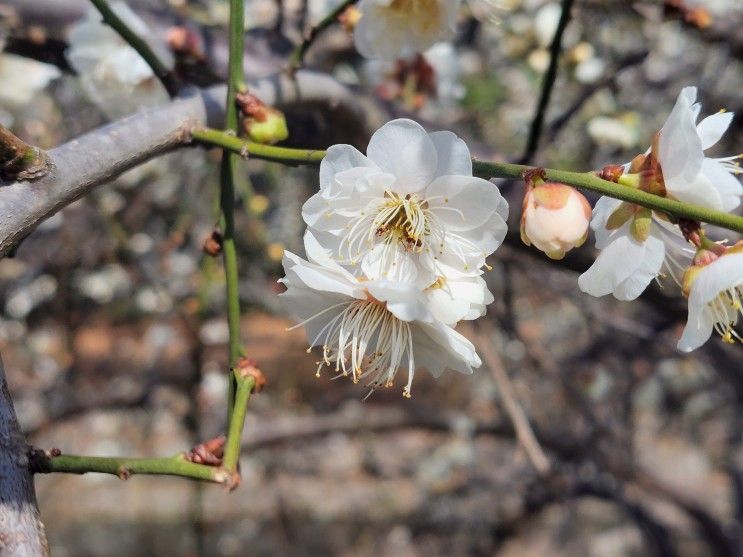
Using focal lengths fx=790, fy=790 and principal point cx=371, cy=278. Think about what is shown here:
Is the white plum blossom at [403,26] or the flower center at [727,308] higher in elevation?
the white plum blossom at [403,26]

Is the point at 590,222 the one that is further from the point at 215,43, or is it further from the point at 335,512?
the point at 335,512

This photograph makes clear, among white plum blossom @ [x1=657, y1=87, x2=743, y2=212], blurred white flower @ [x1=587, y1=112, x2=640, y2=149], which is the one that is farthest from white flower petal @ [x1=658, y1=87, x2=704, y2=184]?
blurred white flower @ [x1=587, y1=112, x2=640, y2=149]

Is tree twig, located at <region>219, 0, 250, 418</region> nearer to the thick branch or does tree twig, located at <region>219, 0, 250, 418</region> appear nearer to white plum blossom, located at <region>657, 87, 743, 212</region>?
the thick branch

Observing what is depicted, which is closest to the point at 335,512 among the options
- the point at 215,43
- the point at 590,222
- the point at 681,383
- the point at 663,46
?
the point at 681,383

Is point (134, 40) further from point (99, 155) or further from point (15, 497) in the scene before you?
point (15, 497)

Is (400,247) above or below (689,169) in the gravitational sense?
below

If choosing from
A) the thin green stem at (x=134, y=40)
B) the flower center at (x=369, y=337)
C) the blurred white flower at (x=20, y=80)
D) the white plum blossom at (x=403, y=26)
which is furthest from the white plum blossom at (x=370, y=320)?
the blurred white flower at (x=20, y=80)

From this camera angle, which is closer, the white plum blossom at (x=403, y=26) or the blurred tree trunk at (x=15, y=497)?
the blurred tree trunk at (x=15, y=497)

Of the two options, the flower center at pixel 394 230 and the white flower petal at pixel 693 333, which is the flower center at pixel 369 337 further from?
the white flower petal at pixel 693 333

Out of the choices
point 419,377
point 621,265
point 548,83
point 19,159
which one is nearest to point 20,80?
point 548,83
